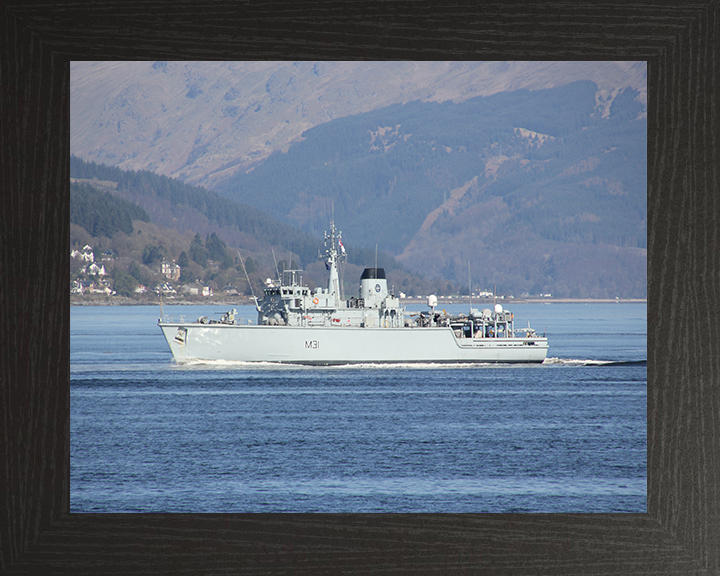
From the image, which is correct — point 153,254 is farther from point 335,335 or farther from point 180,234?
point 335,335

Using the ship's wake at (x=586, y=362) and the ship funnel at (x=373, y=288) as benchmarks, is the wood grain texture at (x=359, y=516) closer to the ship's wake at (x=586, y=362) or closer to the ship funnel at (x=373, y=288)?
→ the ship funnel at (x=373, y=288)

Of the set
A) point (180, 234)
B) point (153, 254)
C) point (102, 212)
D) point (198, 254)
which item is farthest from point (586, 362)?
point (180, 234)

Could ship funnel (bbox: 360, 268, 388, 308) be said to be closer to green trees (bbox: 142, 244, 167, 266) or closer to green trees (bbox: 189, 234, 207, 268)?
green trees (bbox: 189, 234, 207, 268)

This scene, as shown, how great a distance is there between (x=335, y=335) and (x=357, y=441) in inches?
268

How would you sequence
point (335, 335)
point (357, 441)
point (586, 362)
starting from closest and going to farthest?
point (357, 441), point (335, 335), point (586, 362)

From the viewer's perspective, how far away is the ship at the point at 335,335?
26047 millimetres

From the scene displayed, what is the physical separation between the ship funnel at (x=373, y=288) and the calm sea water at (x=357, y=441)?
253 cm

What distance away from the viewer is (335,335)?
2589 centimetres

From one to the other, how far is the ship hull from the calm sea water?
91 cm

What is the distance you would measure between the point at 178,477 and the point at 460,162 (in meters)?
116

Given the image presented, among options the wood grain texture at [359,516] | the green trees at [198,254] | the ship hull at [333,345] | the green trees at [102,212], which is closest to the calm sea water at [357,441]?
the ship hull at [333,345]

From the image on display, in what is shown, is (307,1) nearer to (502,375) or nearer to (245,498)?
(245,498)

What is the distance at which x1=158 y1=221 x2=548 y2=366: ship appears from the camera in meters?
26.0

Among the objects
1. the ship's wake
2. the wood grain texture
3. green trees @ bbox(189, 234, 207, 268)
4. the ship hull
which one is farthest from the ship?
green trees @ bbox(189, 234, 207, 268)
